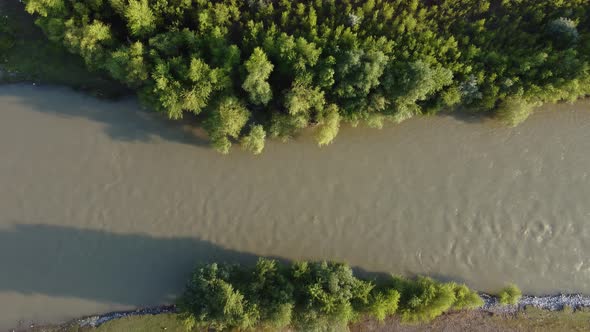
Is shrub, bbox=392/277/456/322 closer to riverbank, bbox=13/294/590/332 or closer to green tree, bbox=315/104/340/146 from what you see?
riverbank, bbox=13/294/590/332

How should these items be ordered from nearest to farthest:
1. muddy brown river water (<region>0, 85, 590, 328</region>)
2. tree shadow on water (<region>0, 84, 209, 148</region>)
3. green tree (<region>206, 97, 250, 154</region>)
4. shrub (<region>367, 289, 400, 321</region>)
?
1. shrub (<region>367, 289, 400, 321</region>)
2. green tree (<region>206, 97, 250, 154</region>)
3. muddy brown river water (<region>0, 85, 590, 328</region>)
4. tree shadow on water (<region>0, 84, 209, 148</region>)

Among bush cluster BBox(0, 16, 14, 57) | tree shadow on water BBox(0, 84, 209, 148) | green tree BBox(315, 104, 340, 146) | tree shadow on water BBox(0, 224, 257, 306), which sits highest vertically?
bush cluster BBox(0, 16, 14, 57)

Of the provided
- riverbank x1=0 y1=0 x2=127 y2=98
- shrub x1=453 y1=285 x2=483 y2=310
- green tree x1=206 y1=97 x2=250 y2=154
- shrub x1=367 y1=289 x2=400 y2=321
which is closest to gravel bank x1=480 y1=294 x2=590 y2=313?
shrub x1=453 y1=285 x2=483 y2=310

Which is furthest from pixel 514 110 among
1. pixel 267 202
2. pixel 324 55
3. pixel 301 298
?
pixel 301 298

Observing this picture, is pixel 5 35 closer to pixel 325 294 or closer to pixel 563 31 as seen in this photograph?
pixel 325 294

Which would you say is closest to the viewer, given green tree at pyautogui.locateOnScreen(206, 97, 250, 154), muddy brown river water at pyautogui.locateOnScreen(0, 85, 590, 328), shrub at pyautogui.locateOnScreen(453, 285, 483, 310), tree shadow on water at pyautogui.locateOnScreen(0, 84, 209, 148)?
green tree at pyautogui.locateOnScreen(206, 97, 250, 154)

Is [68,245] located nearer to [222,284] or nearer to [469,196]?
[222,284]
